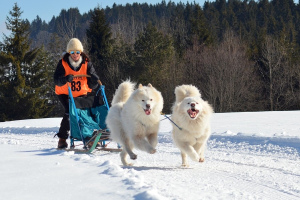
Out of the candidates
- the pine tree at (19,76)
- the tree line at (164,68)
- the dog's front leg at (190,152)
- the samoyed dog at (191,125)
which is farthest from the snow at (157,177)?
the pine tree at (19,76)

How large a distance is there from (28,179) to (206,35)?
31.7m

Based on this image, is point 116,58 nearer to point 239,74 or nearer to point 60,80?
point 239,74

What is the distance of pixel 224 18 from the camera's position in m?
49.6

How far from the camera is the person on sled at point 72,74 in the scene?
593 cm

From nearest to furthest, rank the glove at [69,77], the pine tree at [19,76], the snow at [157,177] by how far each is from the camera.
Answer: the snow at [157,177], the glove at [69,77], the pine tree at [19,76]

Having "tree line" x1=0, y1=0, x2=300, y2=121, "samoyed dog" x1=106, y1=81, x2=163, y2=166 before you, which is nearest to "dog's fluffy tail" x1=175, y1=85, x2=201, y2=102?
"samoyed dog" x1=106, y1=81, x2=163, y2=166

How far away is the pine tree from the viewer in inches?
956

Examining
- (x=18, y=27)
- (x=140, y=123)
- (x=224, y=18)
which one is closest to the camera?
(x=140, y=123)

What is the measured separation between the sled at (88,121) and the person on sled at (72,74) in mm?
187

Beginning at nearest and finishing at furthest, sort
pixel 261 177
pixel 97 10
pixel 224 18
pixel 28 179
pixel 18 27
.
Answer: pixel 28 179 < pixel 261 177 < pixel 18 27 < pixel 97 10 < pixel 224 18

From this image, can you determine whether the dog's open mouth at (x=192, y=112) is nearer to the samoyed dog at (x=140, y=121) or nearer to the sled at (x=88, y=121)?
the samoyed dog at (x=140, y=121)

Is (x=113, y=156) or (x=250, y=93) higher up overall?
(x=250, y=93)

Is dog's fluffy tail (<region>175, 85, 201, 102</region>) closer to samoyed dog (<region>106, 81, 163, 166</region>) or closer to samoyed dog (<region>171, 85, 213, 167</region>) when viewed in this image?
samoyed dog (<region>171, 85, 213, 167</region>)

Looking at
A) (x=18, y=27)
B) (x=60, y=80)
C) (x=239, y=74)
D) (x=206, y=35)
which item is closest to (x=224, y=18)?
(x=206, y=35)
